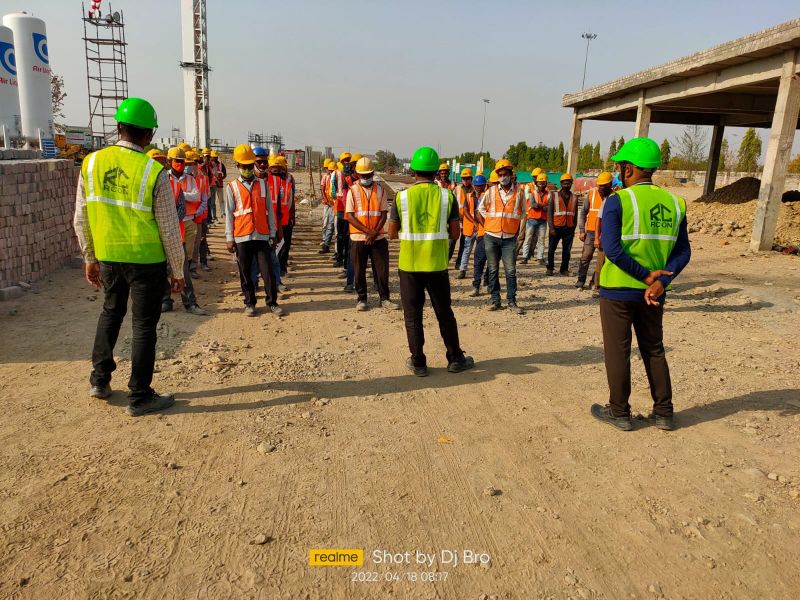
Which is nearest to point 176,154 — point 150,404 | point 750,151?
point 150,404

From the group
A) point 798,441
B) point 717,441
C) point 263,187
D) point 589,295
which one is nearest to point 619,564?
point 717,441

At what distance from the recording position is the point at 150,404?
4012 millimetres

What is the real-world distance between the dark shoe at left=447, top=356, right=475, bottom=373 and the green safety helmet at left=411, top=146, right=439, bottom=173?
72.8 inches

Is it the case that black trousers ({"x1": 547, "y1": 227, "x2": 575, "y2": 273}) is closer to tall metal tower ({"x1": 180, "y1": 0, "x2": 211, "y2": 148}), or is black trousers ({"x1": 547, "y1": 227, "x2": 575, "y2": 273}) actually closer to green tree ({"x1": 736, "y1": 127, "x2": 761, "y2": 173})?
tall metal tower ({"x1": 180, "y1": 0, "x2": 211, "y2": 148})

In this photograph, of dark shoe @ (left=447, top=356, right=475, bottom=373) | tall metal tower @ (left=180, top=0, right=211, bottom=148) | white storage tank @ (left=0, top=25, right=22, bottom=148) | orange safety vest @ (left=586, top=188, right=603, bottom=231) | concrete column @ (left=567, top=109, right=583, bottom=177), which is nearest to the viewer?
dark shoe @ (left=447, top=356, right=475, bottom=373)

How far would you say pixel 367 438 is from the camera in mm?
3781

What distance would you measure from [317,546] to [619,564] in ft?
4.92

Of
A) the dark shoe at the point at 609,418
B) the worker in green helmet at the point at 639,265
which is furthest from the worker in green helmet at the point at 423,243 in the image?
the worker in green helmet at the point at 639,265

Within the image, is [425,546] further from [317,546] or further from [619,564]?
[619,564]

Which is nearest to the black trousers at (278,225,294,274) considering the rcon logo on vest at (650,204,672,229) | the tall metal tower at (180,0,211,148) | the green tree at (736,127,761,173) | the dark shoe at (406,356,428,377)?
the dark shoe at (406,356,428,377)

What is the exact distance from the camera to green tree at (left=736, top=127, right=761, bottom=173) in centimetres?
→ 4269

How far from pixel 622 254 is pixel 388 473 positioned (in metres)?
2.18

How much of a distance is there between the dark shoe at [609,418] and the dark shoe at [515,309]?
321 centimetres

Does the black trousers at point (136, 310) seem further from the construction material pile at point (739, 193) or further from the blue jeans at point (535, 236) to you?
the construction material pile at point (739, 193)
